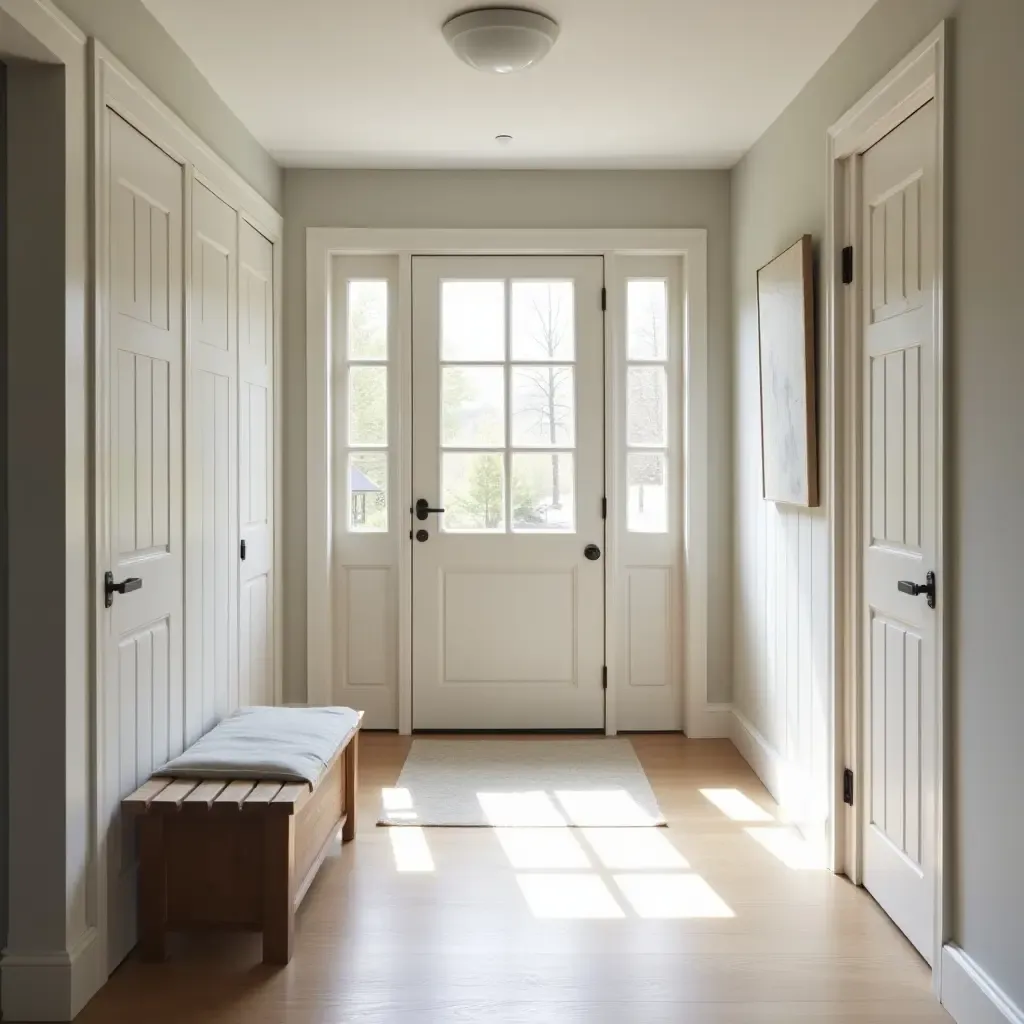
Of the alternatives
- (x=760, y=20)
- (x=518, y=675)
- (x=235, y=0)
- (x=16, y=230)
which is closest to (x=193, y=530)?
(x=16, y=230)

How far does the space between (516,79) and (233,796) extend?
92.7 inches

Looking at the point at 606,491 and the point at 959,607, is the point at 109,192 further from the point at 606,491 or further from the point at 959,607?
the point at 606,491

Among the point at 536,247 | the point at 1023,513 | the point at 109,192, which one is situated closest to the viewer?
the point at 1023,513

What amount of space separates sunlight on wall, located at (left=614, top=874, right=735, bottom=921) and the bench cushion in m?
0.93

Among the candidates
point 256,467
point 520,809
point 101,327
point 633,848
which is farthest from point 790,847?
point 101,327

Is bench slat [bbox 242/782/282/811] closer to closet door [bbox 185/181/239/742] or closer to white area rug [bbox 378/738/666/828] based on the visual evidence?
closet door [bbox 185/181/239/742]

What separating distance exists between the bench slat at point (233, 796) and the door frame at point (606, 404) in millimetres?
1836

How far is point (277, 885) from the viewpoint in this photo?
2.45 m

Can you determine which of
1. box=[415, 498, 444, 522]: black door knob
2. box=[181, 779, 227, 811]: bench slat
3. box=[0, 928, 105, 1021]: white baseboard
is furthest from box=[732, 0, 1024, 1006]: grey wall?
box=[415, 498, 444, 522]: black door knob

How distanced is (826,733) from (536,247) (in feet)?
7.75

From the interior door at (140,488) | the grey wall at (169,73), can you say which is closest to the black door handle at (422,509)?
the grey wall at (169,73)

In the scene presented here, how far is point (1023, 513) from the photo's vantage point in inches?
75.5

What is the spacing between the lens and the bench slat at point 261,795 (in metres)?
2.43

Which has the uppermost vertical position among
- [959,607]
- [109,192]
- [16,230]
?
[109,192]
